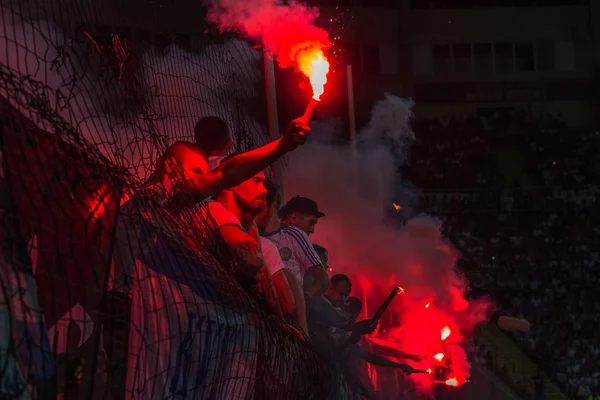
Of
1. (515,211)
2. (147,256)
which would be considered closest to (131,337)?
(147,256)

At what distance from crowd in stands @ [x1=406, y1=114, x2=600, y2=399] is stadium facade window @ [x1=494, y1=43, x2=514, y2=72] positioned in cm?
259

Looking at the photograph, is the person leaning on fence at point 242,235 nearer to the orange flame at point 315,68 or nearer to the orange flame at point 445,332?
the orange flame at point 315,68

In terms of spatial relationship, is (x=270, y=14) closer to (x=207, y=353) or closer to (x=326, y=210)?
(x=207, y=353)

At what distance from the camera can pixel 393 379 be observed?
8.85 m

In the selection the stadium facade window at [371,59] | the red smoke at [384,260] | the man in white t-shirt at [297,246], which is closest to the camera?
the man in white t-shirt at [297,246]

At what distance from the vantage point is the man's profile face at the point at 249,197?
4.03m

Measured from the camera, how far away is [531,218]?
68.4 feet

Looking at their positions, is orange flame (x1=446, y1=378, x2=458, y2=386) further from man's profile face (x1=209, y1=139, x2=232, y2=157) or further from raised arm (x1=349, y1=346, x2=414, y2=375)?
man's profile face (x1=209, y1=139, x2=232, y2=157)

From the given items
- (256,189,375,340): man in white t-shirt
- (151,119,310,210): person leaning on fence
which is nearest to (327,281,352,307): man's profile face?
(256,189,375,340): man in white t-shirt

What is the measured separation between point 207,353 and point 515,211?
18.5 meters

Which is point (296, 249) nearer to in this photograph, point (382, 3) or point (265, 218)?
point (265, 218)

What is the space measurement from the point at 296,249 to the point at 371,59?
19.3 meters

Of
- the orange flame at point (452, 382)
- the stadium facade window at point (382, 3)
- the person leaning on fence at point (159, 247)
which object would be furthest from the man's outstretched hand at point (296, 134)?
the stadium facade window at point (382, 3)

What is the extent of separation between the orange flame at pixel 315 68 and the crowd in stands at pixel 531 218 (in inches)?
533
